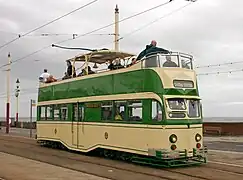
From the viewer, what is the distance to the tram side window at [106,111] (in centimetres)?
1914

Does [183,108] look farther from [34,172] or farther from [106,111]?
[34,172]

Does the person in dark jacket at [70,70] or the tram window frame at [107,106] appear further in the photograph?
the person in dark jacket at [70,70]

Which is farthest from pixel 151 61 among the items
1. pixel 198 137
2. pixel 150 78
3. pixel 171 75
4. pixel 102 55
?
pixel 102 55

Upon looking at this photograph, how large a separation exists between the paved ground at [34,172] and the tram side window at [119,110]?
11.0 ft

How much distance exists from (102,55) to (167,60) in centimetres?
577

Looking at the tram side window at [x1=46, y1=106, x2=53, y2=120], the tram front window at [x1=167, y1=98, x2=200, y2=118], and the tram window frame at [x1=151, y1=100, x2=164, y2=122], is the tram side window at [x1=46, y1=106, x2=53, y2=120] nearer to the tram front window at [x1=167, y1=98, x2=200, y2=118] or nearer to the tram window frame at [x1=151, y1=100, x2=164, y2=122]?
the tram window frame at [x1=151, y1=100, x2=164, y2=122]

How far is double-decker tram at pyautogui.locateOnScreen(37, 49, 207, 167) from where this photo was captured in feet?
53.6

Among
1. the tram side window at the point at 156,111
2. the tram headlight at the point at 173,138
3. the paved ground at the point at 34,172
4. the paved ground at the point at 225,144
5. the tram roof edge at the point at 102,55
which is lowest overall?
the paved ground at the point at 34,172

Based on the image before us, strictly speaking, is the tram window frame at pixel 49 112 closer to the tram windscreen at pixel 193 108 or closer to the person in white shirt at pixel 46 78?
the person in white shirt at pixel 46 78

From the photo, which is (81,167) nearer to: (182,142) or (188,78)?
(182,142)

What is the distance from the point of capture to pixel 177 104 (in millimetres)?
16641

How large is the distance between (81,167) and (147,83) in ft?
12.3

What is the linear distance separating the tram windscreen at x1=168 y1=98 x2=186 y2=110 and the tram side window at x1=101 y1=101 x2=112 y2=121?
11.2 feet

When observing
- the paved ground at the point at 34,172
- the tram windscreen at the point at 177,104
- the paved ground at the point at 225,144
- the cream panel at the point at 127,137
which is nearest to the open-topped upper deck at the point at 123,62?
the tram windscreen at the point at 177,104
